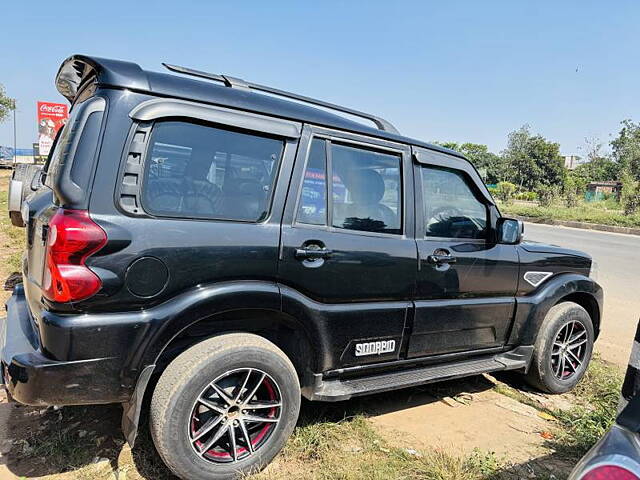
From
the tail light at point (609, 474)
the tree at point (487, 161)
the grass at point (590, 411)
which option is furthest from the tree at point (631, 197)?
the tree at point (487, 161)

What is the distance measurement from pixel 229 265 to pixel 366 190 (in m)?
1.10

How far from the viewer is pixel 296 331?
2.71m

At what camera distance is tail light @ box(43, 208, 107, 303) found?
207cm

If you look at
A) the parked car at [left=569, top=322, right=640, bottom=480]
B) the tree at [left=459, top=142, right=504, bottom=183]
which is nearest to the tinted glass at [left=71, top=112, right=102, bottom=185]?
the parked car at [left=569, top=322, right=640, bottom=480]

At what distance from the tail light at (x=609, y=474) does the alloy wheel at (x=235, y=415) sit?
5.39 feet

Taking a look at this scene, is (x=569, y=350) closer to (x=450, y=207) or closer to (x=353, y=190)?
(x=450, y=207)

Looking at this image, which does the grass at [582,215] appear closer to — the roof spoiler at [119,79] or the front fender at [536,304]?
the front fender at [536,304]

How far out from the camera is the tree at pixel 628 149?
40.7 metres

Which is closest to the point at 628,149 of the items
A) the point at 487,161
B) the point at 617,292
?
the point at 487,161

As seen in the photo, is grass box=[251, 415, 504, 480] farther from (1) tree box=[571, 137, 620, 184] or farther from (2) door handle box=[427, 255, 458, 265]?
(1) tree box=[571, 137, 620, 184]

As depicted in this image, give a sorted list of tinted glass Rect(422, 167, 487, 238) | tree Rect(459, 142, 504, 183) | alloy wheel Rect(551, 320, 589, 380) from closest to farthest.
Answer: tinted glass Rect(422, 167, 487, 238), alloy wheel Rect(551, 320, 589, 380), tree Rect(459, 142, 504, 183)

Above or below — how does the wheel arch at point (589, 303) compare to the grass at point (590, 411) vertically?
above

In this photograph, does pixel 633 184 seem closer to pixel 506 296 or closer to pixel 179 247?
pixel 506 296

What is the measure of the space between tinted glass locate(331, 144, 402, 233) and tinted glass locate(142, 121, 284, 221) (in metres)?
0.45
